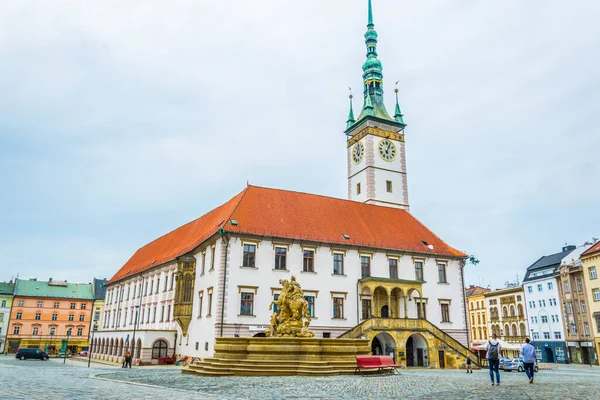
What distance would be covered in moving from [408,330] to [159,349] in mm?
18716

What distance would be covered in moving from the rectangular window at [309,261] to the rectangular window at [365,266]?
4053 mm

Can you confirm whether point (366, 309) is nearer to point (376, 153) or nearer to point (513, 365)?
point (513, 365)

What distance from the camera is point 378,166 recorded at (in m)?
49.2

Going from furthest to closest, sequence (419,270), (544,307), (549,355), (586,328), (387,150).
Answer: (544,307)
(549,355)
(586,328)
(387,150)
(419,270)

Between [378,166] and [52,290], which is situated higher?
[378,166]

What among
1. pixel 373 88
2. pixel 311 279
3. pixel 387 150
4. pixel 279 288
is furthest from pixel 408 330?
pixel 373 88

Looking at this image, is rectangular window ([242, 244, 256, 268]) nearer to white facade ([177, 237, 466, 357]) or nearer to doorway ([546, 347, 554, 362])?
white facade ([177, 237, 466, 357])

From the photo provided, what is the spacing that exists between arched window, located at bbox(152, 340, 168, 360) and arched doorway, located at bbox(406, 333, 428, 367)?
1823 cm

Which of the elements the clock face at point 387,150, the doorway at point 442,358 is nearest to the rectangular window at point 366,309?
the doorway at point 442,358

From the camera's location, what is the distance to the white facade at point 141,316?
37438 millimetres

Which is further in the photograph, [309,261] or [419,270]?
[419,270]

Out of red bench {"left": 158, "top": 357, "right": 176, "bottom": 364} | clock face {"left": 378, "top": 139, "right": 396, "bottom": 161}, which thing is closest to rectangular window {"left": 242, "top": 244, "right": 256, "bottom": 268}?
red bench {"left": 158, "top": 357, "right": 176, "bottom": 364}

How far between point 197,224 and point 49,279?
164 ft

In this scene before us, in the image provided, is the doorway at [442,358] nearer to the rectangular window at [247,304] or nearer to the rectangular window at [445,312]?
the rectangular window at [445,312]
